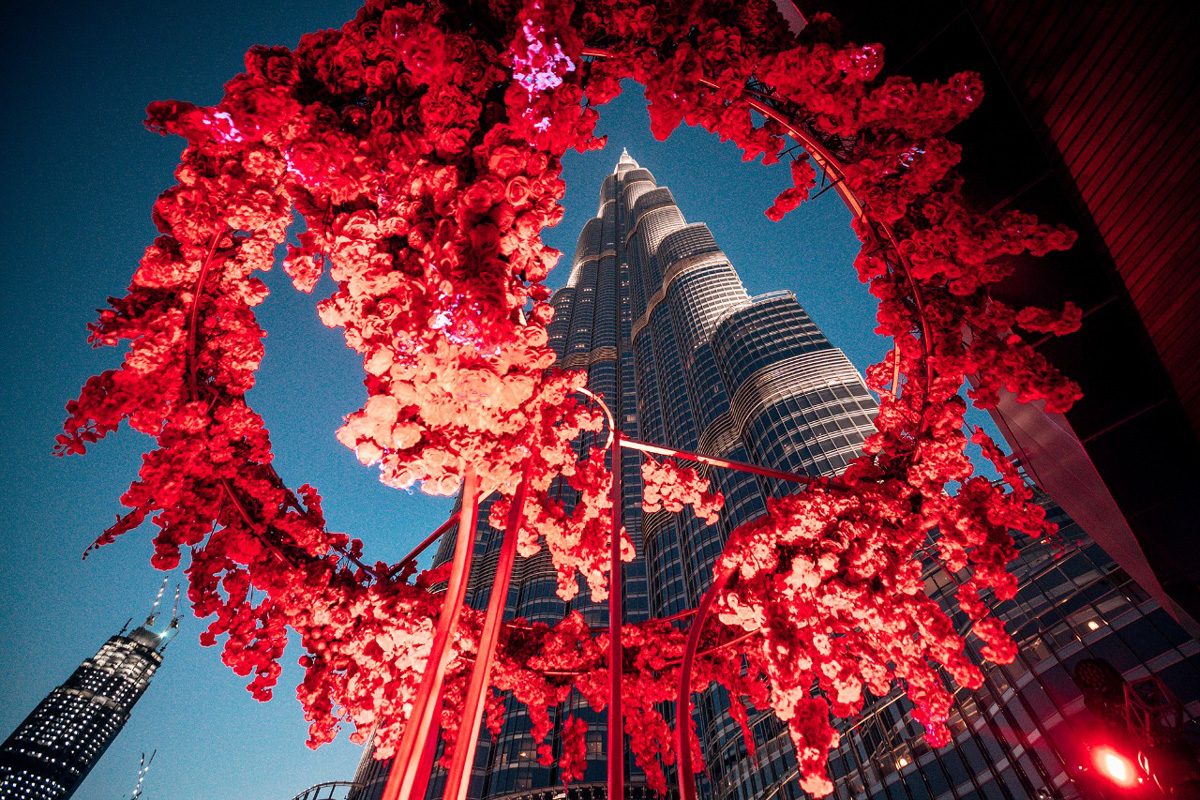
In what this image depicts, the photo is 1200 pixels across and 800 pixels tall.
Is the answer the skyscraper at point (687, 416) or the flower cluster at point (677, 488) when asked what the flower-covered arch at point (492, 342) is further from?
the skyscraper at point (687, 416)

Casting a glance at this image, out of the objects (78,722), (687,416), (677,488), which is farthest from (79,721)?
(677,488)

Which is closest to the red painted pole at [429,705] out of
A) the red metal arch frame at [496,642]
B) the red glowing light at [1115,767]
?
the red metal arch frame at [496,642]

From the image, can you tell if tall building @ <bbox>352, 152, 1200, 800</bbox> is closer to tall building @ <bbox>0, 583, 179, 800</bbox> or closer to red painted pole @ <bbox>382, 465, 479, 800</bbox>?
red painted pole @ <bbox>382, 465, 479, 800</bbox>

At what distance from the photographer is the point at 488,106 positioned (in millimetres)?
3025

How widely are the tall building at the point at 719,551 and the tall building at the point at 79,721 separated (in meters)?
96.8

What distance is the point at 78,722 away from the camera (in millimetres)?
95938

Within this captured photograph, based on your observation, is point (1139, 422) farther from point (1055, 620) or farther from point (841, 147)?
point (1055, 620)

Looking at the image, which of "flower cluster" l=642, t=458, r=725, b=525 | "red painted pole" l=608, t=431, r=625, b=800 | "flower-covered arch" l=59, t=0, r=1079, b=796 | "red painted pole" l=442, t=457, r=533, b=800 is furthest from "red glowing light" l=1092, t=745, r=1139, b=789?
"red painted pole" l=442, t=457, r=533, b=800

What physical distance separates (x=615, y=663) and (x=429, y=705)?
0.97 metres

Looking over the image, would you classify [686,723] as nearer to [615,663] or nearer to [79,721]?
[615,663]

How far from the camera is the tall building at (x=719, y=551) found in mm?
12352

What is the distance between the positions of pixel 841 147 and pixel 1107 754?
16.6 feet

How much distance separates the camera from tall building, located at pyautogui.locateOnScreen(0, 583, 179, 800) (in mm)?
86188

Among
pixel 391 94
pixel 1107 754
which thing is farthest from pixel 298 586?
pixel 1107 754
